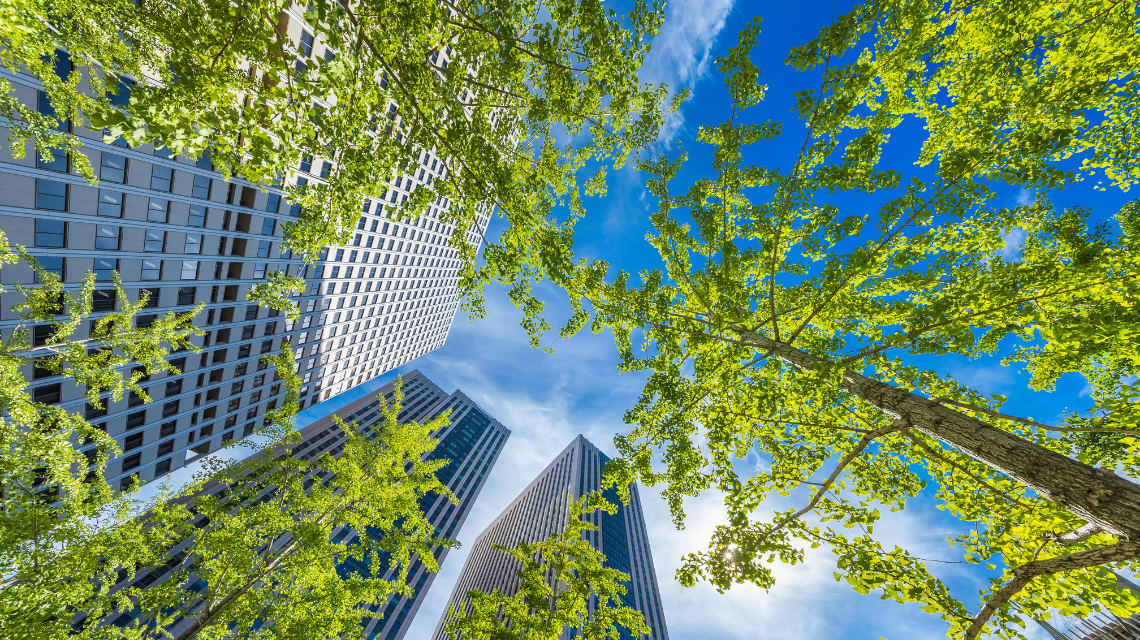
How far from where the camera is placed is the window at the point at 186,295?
940 inches

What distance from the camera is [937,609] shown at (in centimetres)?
443

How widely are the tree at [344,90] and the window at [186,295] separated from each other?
24.2m

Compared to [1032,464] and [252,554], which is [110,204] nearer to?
[252,554]

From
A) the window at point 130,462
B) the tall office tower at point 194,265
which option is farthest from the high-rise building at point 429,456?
the window at point 130,462

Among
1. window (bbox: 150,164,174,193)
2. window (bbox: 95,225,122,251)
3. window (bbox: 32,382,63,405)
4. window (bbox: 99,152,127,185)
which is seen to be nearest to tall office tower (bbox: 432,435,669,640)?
window (bbox: 32,382,63,405)

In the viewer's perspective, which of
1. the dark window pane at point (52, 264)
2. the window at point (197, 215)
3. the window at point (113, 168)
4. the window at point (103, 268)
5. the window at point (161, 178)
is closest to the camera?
the dark window pane at point (52, 264)

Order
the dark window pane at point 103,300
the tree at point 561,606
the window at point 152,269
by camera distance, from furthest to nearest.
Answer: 1. the window at point 152,269
2. the dark window pane at point 103,300
3. the tree at point 561,606

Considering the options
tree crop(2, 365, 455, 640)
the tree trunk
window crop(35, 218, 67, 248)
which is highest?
the tree trunk

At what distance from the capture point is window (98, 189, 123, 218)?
736 inches

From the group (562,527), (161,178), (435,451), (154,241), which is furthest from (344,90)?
(435,451)

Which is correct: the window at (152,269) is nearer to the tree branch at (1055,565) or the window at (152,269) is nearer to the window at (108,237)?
the window at (108,237)

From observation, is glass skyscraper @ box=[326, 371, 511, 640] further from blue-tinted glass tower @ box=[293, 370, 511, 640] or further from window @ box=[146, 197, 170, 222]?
window @ box=[146, 197, 170, 222]

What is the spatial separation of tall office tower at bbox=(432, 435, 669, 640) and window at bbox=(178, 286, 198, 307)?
41.7 m

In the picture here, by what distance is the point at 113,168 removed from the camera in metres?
18.6
